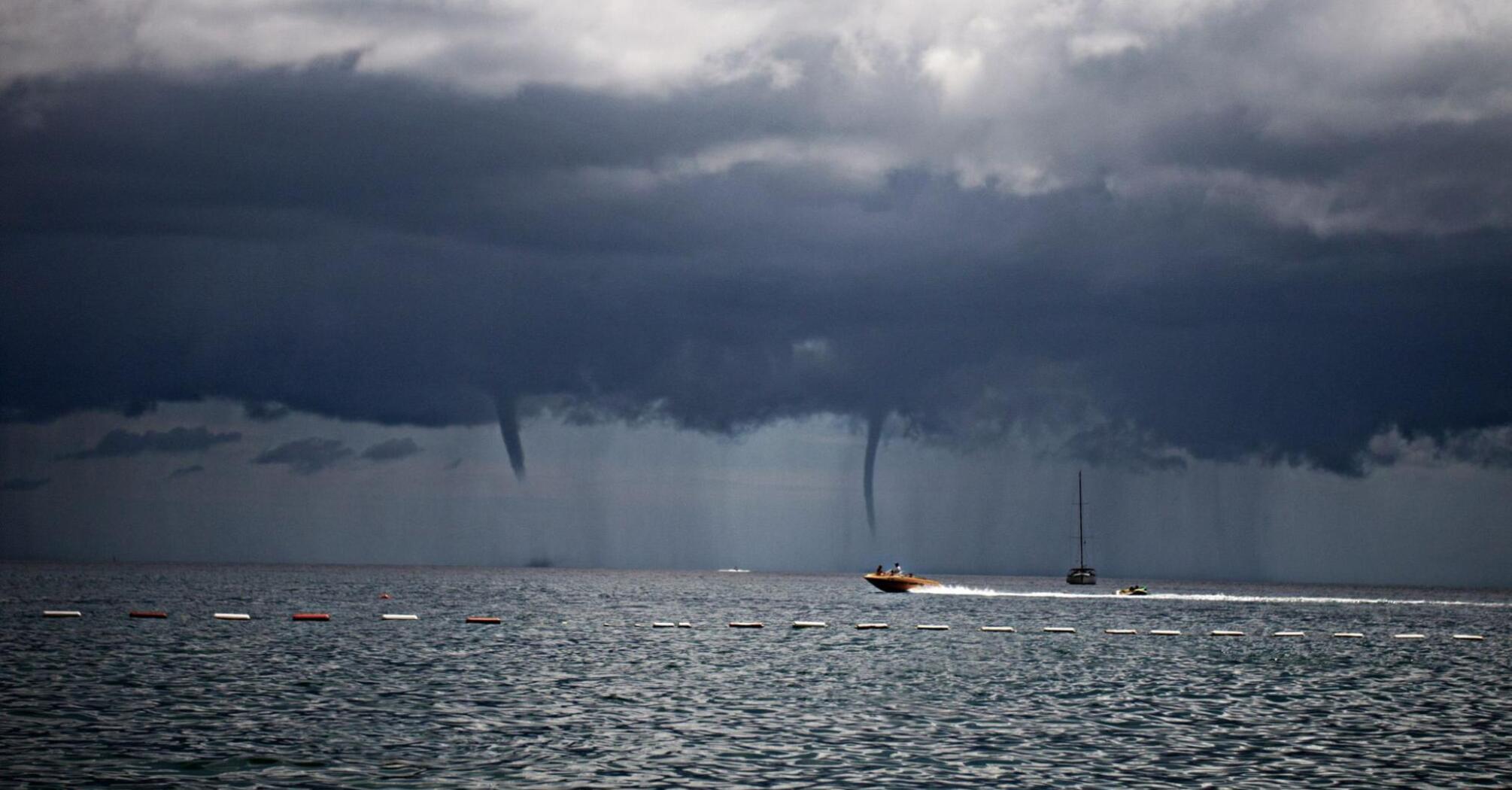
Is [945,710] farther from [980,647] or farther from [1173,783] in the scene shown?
[980,647]

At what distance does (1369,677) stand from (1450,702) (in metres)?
14.7

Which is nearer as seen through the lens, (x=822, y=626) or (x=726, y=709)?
(x=726, y=709)

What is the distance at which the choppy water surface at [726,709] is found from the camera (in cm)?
4262

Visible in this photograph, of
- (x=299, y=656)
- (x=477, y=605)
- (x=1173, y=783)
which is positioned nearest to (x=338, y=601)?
(x=477, y=605)

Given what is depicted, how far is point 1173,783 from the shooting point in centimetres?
4084

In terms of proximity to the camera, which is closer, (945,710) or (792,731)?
(792,731)

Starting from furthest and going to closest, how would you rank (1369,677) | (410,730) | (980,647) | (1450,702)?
1. (980,647)
2. (1369,677)
3. (1450,702)
4. (410,730)

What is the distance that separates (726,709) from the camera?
58.9m

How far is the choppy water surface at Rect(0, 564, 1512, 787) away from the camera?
42625 mm

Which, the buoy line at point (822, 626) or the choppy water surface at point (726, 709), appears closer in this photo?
the choppy water surface at point (726, 709)

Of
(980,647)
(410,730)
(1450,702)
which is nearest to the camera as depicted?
(410,730)

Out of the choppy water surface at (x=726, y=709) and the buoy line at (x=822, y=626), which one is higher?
the choppy water surface at (x=726, y=709)

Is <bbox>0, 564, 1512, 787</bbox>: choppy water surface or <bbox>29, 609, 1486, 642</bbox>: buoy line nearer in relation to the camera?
<bbox>0, 564, 1512, 787</bbox>: choppy water surface

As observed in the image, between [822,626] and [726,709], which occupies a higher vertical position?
[726,709]
